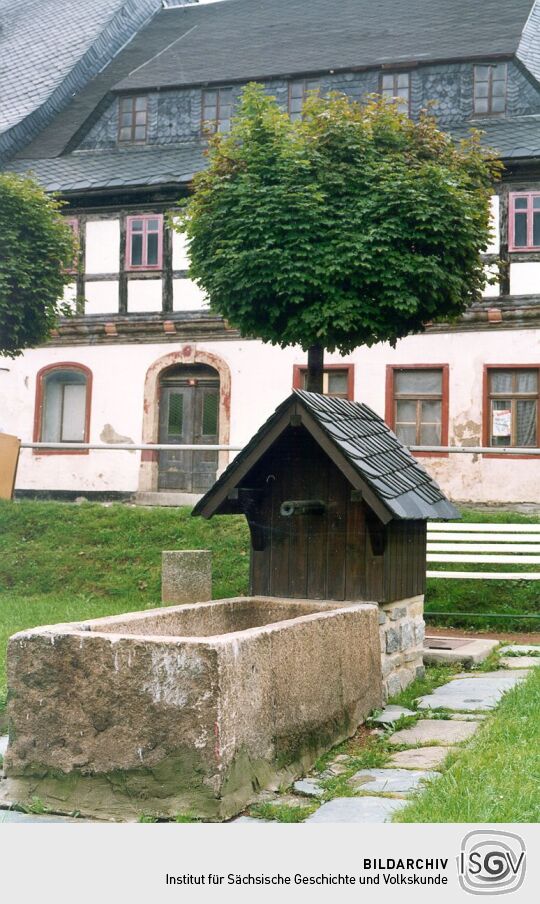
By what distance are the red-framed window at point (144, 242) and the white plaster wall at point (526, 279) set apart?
21.8 ft

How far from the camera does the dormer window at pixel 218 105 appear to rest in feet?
74.1

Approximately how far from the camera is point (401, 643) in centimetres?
825

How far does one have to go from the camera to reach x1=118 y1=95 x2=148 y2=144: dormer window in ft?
76.6

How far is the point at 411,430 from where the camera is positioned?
20.2 meters

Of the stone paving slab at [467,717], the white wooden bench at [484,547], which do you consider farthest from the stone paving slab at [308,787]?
the white wooden bench at [484,547]

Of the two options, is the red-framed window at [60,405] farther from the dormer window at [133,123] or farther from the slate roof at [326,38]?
the slate roof at [326,38]

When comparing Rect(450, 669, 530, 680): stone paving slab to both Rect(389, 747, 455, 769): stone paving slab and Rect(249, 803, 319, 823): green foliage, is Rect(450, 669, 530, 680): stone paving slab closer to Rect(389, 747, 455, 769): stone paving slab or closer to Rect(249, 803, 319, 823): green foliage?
Rect(389, 747, 455, 769): stone paving slab

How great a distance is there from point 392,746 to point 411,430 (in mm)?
13971

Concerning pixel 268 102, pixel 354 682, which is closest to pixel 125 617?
pixel 354 682

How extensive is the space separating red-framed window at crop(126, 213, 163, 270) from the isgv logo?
18.7 m

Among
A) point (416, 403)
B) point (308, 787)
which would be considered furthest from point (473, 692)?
point (416, 403)

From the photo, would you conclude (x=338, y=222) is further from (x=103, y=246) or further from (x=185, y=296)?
(x=103, y=246)

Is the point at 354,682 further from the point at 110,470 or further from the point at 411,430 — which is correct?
the point at 110,470

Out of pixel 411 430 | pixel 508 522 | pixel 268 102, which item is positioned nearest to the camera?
pixel 268 102
